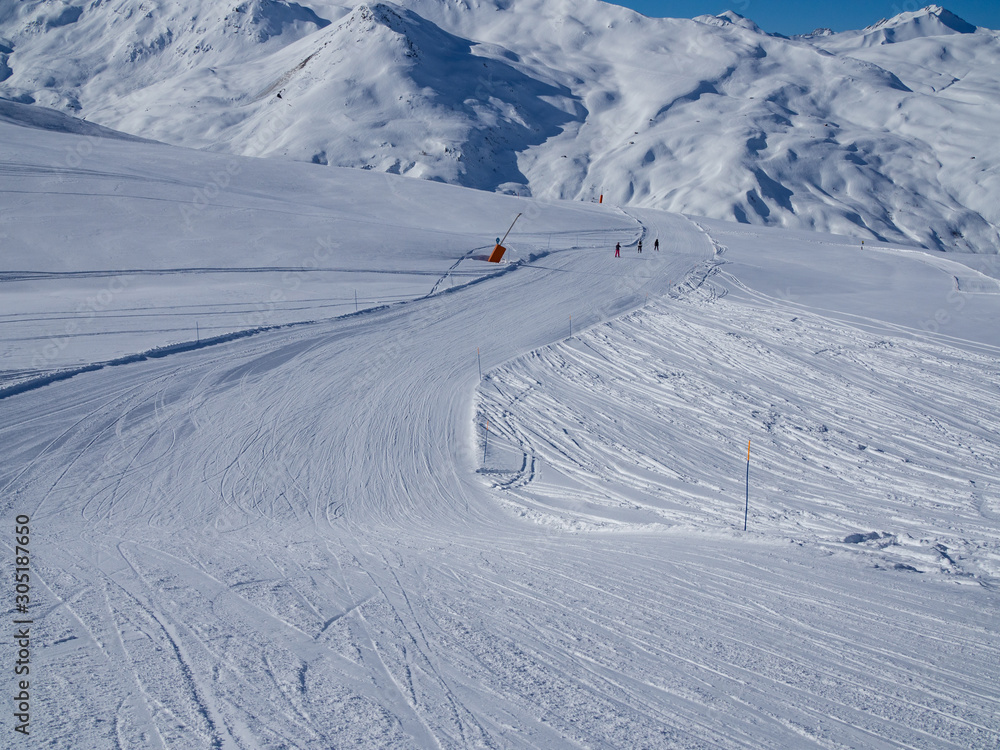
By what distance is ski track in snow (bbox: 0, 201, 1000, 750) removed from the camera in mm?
4910

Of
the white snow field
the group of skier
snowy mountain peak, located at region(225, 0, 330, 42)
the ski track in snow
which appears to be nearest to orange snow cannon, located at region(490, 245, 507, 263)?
the white snow field

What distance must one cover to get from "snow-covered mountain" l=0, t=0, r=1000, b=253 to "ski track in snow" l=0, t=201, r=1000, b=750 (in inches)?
2598

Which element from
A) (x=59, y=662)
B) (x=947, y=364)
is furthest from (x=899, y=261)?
(x=59, y=662)

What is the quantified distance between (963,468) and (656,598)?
9.17 metres

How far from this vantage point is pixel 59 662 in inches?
202

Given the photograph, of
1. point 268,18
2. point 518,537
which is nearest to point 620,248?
point 518,537

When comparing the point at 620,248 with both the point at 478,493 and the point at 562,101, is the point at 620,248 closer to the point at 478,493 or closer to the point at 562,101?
the point at 478,493

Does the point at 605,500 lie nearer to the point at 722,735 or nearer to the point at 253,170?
the point at 722,735

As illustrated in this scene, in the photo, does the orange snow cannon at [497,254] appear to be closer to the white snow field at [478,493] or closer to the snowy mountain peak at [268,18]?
the white snow field at [478,493]

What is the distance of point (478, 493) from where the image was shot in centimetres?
1191

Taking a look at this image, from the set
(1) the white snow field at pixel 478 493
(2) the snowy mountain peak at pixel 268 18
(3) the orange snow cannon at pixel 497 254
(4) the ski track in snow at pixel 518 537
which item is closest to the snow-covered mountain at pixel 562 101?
(2) the snowy mountain peak at pixel 268 18

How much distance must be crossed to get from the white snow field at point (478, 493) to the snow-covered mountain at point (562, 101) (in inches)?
2411

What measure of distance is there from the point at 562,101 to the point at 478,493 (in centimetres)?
11879

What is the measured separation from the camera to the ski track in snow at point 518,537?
193 inches
